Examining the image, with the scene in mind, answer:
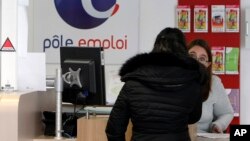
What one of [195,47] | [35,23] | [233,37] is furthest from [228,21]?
[35,23]

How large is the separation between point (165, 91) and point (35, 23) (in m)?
2.96

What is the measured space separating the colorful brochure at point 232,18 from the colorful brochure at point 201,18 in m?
0.23

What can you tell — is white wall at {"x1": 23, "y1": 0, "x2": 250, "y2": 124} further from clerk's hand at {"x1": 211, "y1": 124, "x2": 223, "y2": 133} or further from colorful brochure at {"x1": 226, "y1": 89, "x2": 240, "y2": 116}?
clerk's hand at {"x1": 211, "y1": 124, "x2": 223, "y2": 133}

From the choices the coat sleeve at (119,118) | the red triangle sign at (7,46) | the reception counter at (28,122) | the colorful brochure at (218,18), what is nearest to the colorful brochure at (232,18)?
the colorful brochure at (218,18)

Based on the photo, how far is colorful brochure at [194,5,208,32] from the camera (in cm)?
456

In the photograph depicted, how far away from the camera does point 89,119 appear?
8.49ft

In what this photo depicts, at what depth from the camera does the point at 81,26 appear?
4.97 meters

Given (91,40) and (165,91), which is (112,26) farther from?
(165,91)

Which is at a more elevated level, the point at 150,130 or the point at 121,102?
the point at 121,102

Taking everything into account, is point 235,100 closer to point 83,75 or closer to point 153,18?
point 153,18

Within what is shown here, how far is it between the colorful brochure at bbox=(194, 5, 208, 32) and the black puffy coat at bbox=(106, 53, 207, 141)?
218 centimetres

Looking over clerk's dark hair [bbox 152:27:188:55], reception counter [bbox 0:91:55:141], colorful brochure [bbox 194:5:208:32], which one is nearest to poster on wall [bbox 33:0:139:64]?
colorful brochure [bbox 194:5:208:32]

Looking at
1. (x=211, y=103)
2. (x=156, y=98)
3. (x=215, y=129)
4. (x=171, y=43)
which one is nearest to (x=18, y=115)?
(x=156, y=98)

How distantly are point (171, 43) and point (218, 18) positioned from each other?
218 cm
